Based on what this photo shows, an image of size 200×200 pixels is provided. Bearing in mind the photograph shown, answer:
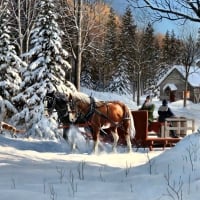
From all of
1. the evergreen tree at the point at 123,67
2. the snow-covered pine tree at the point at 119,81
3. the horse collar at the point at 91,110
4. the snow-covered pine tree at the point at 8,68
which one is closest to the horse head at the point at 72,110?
the horse collar at the point at 91,110

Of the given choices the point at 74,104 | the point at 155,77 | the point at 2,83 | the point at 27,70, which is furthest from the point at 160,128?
the point at 155,77

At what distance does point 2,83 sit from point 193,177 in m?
15.9

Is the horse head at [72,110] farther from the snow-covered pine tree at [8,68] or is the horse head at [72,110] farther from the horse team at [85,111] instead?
the snow-covered pine tree at [8,68]

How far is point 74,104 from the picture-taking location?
514 inches

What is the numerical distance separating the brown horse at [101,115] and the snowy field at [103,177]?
1.49m

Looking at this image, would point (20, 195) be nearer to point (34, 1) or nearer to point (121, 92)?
point (34, 1)

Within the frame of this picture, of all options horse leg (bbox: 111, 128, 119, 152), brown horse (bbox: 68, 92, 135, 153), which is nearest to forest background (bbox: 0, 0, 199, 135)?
brown horse (bbox: 68, 92, 135, 153)

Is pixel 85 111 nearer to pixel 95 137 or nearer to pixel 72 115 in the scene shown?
pixel 72 115

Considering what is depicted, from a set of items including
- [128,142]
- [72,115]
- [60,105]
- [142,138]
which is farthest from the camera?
[142,138]

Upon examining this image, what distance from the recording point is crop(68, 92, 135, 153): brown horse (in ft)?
42.6

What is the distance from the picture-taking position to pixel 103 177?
8203mm

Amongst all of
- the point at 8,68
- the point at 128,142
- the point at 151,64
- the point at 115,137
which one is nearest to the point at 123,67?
the point at 151,64

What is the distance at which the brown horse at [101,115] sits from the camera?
42.6 feet

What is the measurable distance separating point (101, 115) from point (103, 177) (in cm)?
512
